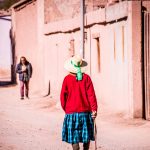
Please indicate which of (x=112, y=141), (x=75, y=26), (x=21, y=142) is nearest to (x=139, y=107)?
(x=112, y=141)

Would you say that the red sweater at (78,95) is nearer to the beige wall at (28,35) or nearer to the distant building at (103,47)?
the distant building at (103,47)

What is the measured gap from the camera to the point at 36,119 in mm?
13414

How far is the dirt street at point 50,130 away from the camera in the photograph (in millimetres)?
9383

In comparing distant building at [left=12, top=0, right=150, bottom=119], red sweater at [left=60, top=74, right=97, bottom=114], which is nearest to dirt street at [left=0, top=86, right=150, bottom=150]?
distant building at [left=12, top=0, right=150, bottom=119]

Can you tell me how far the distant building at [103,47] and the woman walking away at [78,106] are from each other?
198 inches

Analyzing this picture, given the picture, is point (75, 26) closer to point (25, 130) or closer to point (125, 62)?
point (125, 62)

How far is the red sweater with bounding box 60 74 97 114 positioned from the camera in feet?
23.0

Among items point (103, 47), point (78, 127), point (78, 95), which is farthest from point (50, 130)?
point (78, 95)

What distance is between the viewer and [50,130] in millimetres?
11398

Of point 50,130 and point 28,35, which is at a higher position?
point 28,35

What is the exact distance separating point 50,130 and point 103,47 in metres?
4.02

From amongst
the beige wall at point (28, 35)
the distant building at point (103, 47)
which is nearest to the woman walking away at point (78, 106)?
the distant building at point (103, 47)

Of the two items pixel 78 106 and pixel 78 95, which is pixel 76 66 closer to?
pixel 78 95

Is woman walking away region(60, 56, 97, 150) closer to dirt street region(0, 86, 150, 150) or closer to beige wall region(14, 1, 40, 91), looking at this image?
dirt street region(0, 86, 150, 150)
